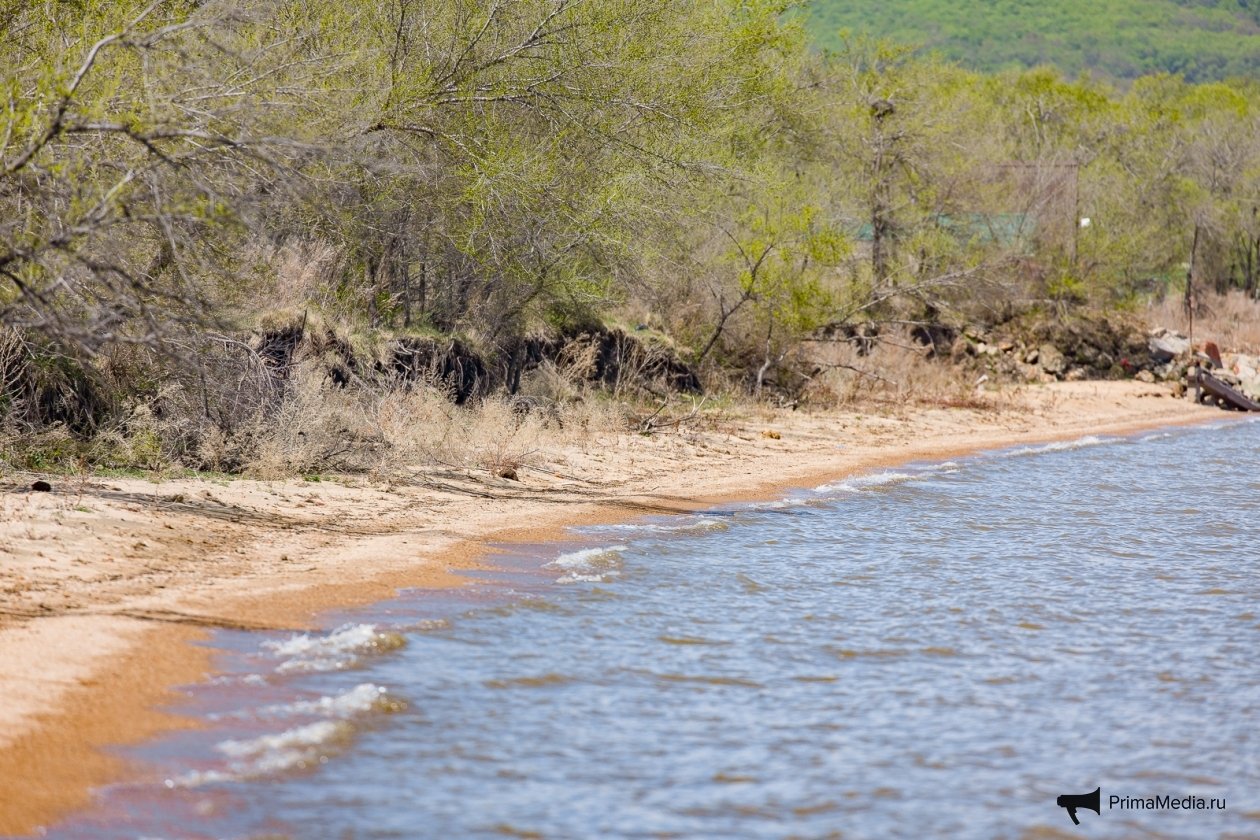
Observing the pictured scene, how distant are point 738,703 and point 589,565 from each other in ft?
11.8

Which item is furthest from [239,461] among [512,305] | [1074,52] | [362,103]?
[1074,52]

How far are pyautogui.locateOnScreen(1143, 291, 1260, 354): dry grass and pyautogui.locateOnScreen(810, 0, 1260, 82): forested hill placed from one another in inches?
3863

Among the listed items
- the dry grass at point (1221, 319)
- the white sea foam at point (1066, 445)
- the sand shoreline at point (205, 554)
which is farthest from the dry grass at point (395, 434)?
the dry grass at point (1221, 319)

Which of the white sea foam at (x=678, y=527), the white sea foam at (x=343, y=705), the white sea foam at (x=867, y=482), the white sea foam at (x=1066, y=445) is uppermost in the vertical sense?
the white sea foam at (x=343, y=705)

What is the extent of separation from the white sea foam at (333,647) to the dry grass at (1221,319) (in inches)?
1420

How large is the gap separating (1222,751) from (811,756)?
7.51 feet

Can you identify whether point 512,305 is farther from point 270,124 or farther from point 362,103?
point 270,124

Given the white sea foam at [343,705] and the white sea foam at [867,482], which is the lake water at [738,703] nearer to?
the white sea foam at [343,705]

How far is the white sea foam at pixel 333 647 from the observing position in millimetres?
8477

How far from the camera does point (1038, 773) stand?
24.1ft

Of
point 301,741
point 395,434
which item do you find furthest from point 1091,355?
point 301,741

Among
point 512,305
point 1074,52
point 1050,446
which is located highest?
point 1074,52

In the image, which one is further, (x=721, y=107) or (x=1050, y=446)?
(x=1050, y=446)

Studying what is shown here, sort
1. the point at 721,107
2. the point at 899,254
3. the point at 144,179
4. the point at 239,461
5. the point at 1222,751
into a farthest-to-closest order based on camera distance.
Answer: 1. the point at 899,254
2. the point at 721,107
3. the point at 239,461
4. the point at 144,179
5. the point at 1222,751
